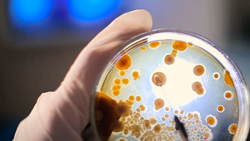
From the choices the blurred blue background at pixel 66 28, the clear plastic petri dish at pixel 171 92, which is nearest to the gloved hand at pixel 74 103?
the clear plastic petri dish at pixel 171 92

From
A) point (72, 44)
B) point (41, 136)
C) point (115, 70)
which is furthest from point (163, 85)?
point (72, 44)

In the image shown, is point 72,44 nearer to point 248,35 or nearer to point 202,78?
point 248,35

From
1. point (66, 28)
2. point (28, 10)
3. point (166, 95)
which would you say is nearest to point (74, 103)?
point (166, 95)

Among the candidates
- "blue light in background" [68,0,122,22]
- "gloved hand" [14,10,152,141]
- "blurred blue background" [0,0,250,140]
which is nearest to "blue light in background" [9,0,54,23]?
"blurred blue background" [0,0,250,140]

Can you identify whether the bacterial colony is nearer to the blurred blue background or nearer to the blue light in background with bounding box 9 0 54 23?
the blurred blue background

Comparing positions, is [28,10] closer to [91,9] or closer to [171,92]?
[91,9]
